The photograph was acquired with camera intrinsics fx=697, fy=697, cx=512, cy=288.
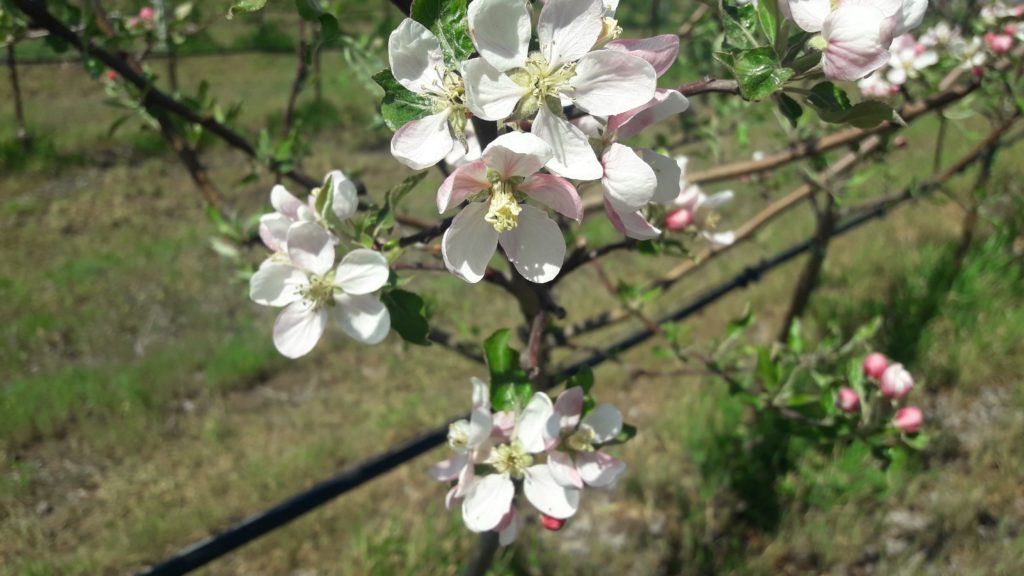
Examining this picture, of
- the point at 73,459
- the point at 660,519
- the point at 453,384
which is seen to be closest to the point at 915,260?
the point at 660,519

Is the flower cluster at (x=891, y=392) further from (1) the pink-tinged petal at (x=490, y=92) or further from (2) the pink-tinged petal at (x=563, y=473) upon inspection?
(1) the pink-tinged petal at (x=490, y=92)

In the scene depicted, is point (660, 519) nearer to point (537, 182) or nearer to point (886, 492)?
point (886, 492)

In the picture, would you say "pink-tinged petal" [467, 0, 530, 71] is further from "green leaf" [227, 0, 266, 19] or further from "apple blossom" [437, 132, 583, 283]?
"green leaf" [227, 0, 266, 19]

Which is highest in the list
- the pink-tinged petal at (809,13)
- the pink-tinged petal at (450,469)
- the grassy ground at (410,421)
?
the pink-tinged petal at (809,13)

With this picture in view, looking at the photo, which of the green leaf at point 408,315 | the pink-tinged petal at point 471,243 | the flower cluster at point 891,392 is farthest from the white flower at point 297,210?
the flower cluster at point 891,392

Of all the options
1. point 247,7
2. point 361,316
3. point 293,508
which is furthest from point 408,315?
point 293,508

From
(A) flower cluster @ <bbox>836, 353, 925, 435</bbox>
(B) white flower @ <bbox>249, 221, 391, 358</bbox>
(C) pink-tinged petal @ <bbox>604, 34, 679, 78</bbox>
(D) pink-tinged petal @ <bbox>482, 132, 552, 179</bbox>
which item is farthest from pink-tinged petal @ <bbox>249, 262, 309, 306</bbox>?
(A) flower cluster @ <bbox>836, 353, 925, 435</bbox>
